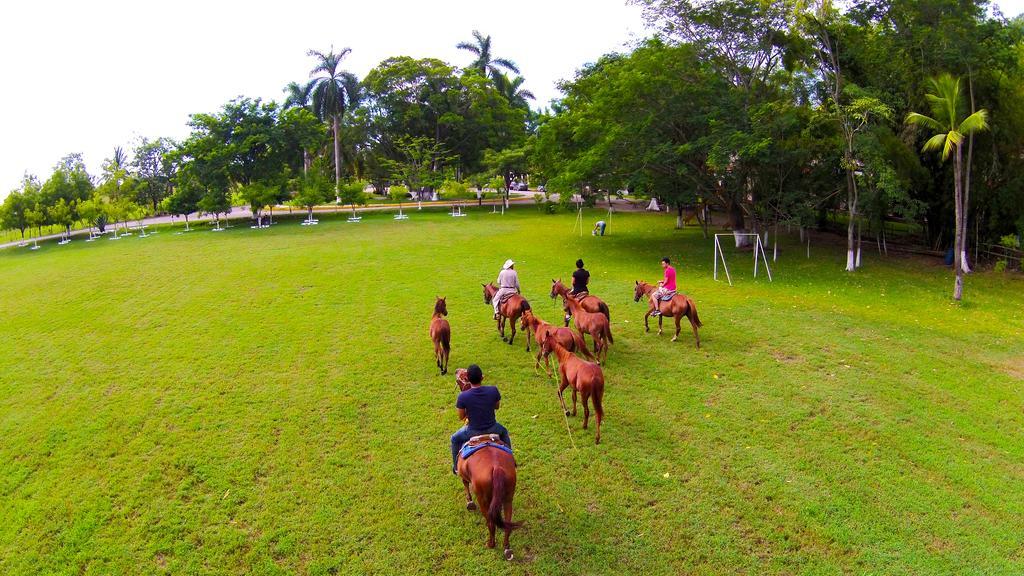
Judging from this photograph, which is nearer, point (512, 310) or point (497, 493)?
point (497, 493)

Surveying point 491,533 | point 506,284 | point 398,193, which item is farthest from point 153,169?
point 491,533

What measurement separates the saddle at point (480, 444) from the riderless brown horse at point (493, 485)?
44mm

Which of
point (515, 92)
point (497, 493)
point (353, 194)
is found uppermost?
point (515, 92)

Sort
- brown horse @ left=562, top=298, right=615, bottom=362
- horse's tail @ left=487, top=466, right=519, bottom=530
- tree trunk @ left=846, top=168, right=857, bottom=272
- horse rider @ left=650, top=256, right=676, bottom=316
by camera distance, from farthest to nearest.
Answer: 1. tree trunk @ left=846, top=168, right=857, bottom=272
2. horse rider @ left=650, top=256, right=676, bottom=316
3. brown horse @ left=562, top=298, right=615, bottom=362
4. horse's tail @ left=487, top=466, right=519, bottom=530

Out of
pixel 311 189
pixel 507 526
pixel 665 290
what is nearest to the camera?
pixel 507 526

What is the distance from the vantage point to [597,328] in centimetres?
1111

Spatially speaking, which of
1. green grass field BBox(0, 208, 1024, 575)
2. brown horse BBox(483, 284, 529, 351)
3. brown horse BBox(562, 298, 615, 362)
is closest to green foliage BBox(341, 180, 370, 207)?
green grass field BBox(0, 208, 1024, 575)

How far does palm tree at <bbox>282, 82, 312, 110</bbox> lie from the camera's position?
165ft

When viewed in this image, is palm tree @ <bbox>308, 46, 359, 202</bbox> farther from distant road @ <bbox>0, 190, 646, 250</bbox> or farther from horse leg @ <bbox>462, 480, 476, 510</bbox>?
horse leg @ <bbox>462, 480, 476, 510</bbox>

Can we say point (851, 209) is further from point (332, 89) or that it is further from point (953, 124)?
point (332, 89)

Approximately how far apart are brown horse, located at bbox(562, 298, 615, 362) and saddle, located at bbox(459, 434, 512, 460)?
4787mm

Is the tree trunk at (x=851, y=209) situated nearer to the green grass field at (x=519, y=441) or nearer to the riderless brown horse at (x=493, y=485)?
the green grass field at (x=519, y=441)

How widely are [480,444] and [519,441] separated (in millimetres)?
2210

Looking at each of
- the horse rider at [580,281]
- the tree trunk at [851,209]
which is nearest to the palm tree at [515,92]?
the tree trunk at [851,209]
